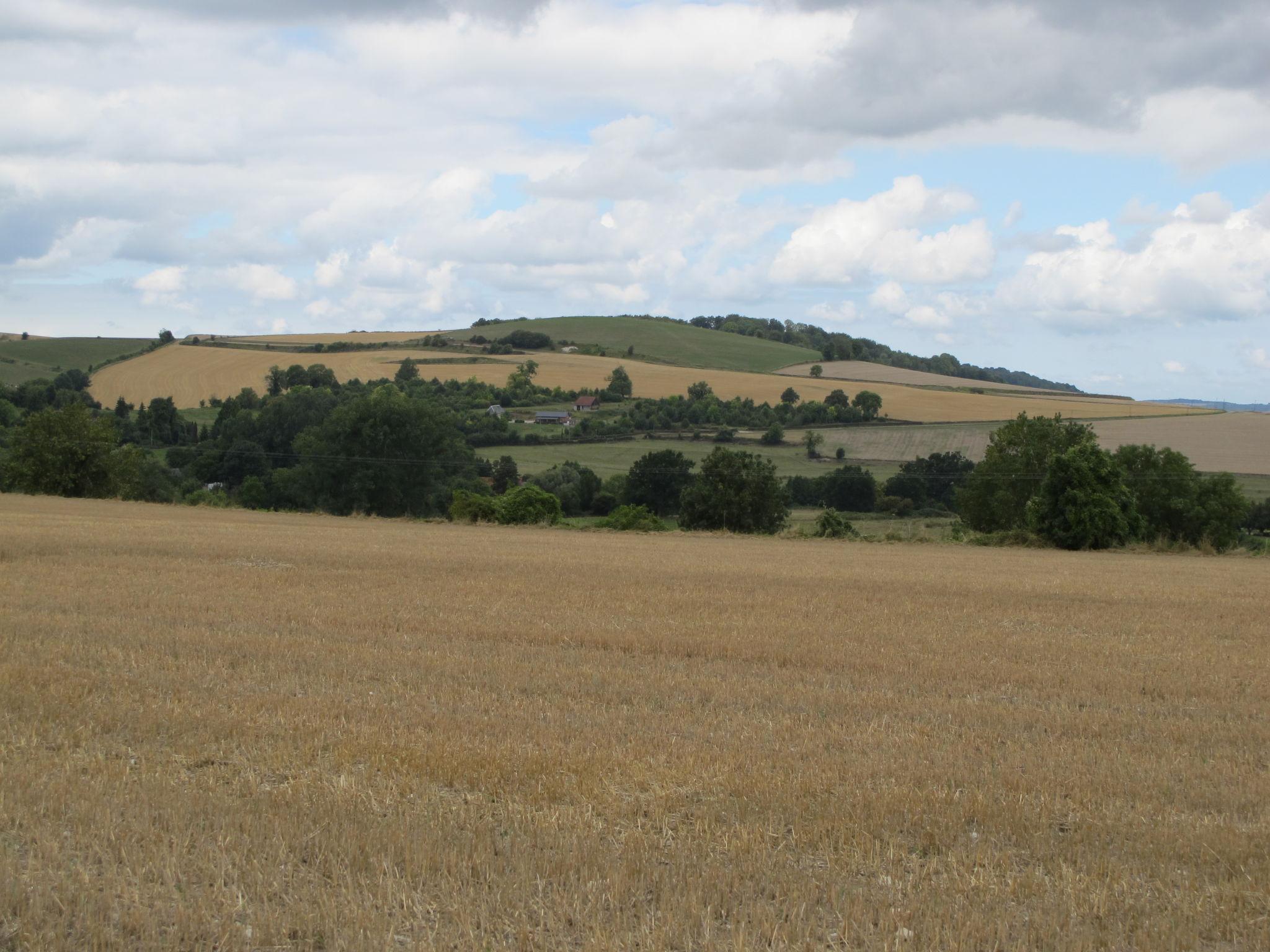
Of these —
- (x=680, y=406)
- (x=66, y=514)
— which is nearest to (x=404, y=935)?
(x=66, y=514)

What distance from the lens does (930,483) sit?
77938 millimetres

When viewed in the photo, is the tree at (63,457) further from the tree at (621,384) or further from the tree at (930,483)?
the tree at (621,384)

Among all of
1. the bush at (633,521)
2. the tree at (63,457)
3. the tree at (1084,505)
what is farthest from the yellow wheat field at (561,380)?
the tree at (1084,505)

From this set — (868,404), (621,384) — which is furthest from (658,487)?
(621,384)

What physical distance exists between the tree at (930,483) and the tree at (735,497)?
13.3 m

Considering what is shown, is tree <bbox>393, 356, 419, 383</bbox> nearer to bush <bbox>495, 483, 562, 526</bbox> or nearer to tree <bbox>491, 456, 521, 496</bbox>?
tree <bbox>491, 456, 521, 496</bbox>

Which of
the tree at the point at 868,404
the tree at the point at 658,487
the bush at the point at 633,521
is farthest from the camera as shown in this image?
the tree at the point at 868,404

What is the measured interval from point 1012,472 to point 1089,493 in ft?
66.0

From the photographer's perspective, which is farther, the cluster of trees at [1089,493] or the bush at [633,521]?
the bush at [633,521]

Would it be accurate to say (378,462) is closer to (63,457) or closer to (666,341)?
(63,457)

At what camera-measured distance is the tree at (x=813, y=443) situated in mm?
87500

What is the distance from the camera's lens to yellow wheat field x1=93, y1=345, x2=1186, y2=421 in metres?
106

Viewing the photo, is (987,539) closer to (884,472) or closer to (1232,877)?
(884,472)

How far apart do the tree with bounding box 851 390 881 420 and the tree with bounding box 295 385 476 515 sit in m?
42.9
